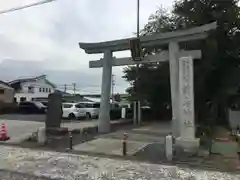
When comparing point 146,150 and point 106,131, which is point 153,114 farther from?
point 146,150

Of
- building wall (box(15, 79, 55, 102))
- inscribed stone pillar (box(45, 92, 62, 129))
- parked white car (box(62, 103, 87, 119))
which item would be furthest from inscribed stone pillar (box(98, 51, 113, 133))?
building wall (box(15, 79, 55, 102))

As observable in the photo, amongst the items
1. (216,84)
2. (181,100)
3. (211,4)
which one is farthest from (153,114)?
(181,100)

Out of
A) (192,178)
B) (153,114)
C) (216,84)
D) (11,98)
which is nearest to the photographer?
(192,178)

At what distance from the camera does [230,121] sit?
943 inches

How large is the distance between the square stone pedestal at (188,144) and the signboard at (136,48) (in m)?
5.89

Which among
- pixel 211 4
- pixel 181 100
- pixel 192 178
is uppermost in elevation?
pixel 211 4

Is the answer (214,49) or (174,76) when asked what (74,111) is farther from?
(174,76)

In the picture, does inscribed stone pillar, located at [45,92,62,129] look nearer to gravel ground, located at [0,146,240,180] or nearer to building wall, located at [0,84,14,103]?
gravel ground, located at [0,146,240,180]

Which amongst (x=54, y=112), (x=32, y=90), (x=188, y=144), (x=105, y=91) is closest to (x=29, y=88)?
(x=32, y=90)

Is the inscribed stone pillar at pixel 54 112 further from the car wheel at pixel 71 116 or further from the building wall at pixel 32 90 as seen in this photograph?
the building wall at pixel 32 90

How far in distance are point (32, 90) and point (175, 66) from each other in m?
42.1

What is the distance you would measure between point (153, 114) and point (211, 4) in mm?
12760

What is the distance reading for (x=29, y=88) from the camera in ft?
174

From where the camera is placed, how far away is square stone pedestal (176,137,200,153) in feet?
36.2
